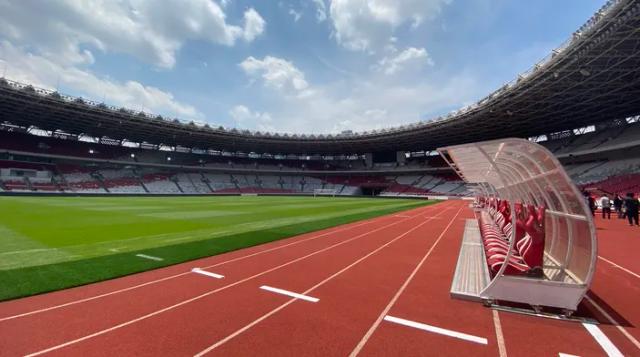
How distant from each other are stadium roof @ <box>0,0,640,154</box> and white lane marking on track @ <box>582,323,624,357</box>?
23.3 m

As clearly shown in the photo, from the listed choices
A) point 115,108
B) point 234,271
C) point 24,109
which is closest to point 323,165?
point 115,108

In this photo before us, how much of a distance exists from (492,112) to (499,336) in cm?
4026

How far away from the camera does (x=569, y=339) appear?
426 centimetres

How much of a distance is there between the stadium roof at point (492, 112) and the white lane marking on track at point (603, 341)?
23289 millimetres

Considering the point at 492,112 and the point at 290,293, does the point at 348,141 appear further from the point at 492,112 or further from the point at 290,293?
the point at 290,293

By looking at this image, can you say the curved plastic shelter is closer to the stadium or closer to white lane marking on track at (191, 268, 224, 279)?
the stadium

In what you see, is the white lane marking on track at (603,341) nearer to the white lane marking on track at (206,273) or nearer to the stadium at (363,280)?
the stadium at (363,280)

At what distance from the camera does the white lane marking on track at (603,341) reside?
392 cm

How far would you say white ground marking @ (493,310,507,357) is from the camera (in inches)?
155

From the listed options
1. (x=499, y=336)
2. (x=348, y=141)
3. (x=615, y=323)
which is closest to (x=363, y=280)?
(x=499, y=336)

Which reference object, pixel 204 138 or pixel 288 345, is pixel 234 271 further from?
pixel 204 138

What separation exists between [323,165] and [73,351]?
79.4m

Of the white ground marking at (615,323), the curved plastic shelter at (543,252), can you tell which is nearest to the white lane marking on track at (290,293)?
the curved plastic shelter at (543,252)

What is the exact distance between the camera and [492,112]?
38250mm
